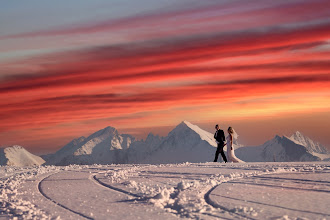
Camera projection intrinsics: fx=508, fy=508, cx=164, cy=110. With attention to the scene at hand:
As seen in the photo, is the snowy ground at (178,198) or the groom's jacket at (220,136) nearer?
the snowy ground at (178,198)

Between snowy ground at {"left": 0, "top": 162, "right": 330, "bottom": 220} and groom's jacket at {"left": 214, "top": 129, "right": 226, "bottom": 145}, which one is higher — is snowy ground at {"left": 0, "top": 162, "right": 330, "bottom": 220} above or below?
below

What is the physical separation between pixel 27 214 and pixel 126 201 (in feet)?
9.82

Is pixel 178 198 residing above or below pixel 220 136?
below

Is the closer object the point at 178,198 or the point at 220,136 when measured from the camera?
the point at 178,198

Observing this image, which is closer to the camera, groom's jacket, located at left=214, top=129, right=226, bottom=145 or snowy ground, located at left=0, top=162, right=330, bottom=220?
snowy ground, located at left=0, top=162, right=330, bottom=220

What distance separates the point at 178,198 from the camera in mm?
14766

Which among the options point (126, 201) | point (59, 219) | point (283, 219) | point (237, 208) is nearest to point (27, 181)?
point (126, 201)

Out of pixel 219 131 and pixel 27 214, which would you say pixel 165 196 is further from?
pixel 219 131

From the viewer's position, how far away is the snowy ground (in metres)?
12.8

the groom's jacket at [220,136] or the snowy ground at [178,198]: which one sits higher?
the groom's jacket at [220,136]

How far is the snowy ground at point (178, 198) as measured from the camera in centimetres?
1281

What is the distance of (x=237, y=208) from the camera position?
1302cm

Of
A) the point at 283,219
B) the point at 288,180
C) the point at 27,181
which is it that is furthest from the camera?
the point at 27,181

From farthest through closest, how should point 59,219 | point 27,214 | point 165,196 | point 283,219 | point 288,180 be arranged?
point 288,180 < point 165,196 < point 27,214 < point 59,219 < point 283,219
